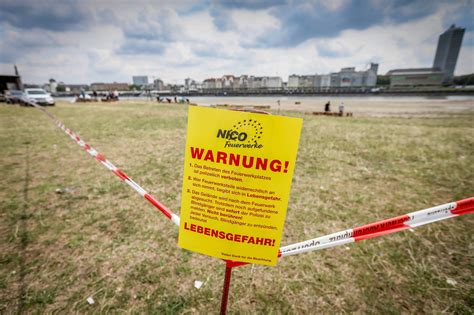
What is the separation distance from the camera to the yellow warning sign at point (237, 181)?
1192 millimetres

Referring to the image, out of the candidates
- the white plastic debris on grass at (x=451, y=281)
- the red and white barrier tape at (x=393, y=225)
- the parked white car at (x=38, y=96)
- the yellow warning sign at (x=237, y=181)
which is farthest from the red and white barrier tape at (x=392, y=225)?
the parked white car at (x=38, y=96)

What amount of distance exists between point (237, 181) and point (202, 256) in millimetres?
2054

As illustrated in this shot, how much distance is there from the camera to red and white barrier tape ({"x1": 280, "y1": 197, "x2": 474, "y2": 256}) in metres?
1.58

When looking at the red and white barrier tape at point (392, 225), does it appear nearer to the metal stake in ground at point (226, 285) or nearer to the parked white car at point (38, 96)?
the metal stake in ground at point (226, 285)

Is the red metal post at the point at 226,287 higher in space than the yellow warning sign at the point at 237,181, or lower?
lower

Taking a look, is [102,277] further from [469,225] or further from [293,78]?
[293,78]

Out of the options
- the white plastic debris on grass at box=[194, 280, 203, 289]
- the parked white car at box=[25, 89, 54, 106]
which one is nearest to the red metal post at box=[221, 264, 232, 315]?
the white plastic debris on grass at box=[194, 280, 203, 289]

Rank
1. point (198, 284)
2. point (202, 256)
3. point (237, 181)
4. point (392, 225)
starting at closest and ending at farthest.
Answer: point (237, 181) → point (392, 225) → point (198, 284) → point (202, 256)

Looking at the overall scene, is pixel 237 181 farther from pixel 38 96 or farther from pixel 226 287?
pixel 38 96

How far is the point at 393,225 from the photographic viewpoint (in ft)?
5.63

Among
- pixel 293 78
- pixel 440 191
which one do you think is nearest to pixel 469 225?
pixel 440 191

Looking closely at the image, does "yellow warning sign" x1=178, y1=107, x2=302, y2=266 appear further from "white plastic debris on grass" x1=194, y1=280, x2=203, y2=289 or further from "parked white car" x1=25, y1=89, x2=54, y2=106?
"parked white car" x1=25, y1=89, x2=54, y2=106

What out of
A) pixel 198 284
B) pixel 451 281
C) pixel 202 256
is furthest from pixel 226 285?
pixel 451 281

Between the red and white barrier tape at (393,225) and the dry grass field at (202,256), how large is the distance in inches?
36.3
